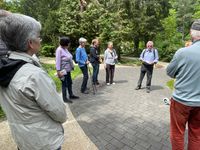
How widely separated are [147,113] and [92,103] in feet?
5.32

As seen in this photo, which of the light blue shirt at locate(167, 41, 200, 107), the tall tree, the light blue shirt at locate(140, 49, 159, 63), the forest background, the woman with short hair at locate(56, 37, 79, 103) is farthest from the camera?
the tall tree

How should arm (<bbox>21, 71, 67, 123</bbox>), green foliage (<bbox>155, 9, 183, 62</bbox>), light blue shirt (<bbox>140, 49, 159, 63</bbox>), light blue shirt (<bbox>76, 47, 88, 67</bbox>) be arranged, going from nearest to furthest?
arm (<bbox>21, 71, 67, 123</bbox>) < light blue shirt (<bbox>76, 47, 88, 67</bbox>) < light blue shirt (<bbox>140, 49, 159, 63</bbox>) < green foliage (<bbox>155, 9, 183, 62</bbox>)

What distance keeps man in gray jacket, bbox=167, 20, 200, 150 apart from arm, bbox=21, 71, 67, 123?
1.70 meters

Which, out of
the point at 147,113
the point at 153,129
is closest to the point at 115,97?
the point at 147,113

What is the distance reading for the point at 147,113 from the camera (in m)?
5.66

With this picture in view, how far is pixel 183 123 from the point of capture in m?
3.11

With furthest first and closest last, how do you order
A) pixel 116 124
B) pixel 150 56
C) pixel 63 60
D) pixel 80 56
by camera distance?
pixel 150 56, pixel 80 56, pixel 63 60, pixel 116 124

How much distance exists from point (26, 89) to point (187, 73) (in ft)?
6.69

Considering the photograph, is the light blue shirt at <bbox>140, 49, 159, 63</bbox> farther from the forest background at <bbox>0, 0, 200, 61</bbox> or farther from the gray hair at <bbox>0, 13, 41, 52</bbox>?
the forest background at <bbox>0, 0, 200, 61</bbox>

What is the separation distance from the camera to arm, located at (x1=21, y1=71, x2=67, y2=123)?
1684 mm

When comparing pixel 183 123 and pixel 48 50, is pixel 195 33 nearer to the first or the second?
pixel 183 123

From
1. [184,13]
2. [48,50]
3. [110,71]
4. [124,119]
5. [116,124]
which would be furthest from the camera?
[184,13]

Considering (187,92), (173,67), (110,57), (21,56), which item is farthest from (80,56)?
(21,56)

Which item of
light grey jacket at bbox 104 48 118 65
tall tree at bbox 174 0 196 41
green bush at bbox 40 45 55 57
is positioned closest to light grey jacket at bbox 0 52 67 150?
light grey jacket at bbox 104 48 118 65
